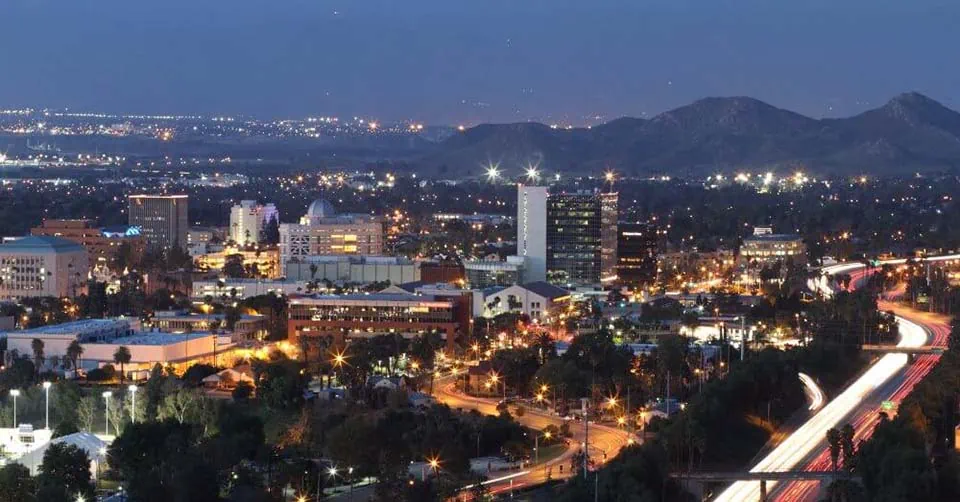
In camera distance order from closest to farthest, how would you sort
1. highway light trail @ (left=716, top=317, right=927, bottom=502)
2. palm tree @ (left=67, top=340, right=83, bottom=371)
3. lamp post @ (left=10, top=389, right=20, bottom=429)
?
highway light trail @ (left=716, top=317, right=927, bottom=502)
lamp post @ (left=10, top=389, right=20, bottom=429)
palm tree @ (left=67, top=340, right=83, bottom=371)

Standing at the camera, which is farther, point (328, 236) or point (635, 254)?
point (328, 236)

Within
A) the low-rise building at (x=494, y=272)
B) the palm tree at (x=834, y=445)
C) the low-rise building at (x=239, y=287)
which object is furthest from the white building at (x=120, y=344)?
the palm tree at (x=834, y=445)

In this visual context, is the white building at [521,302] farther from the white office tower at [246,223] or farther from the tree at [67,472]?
the white office tower at [246,223]

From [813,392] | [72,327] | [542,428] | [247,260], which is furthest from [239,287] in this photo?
[542,428]

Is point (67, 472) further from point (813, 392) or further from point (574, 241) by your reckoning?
point (574, 241)

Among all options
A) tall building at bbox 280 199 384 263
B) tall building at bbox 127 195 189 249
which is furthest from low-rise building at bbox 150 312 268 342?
tall building at bbox 127 195 189 249

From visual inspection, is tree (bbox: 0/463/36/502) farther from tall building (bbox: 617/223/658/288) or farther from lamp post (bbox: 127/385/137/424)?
tall building (bbox: 617/223/658/288)

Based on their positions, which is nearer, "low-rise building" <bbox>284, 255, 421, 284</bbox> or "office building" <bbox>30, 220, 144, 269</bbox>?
"low-rise building" <bbox>284, 255, 421, 284</bbox>
